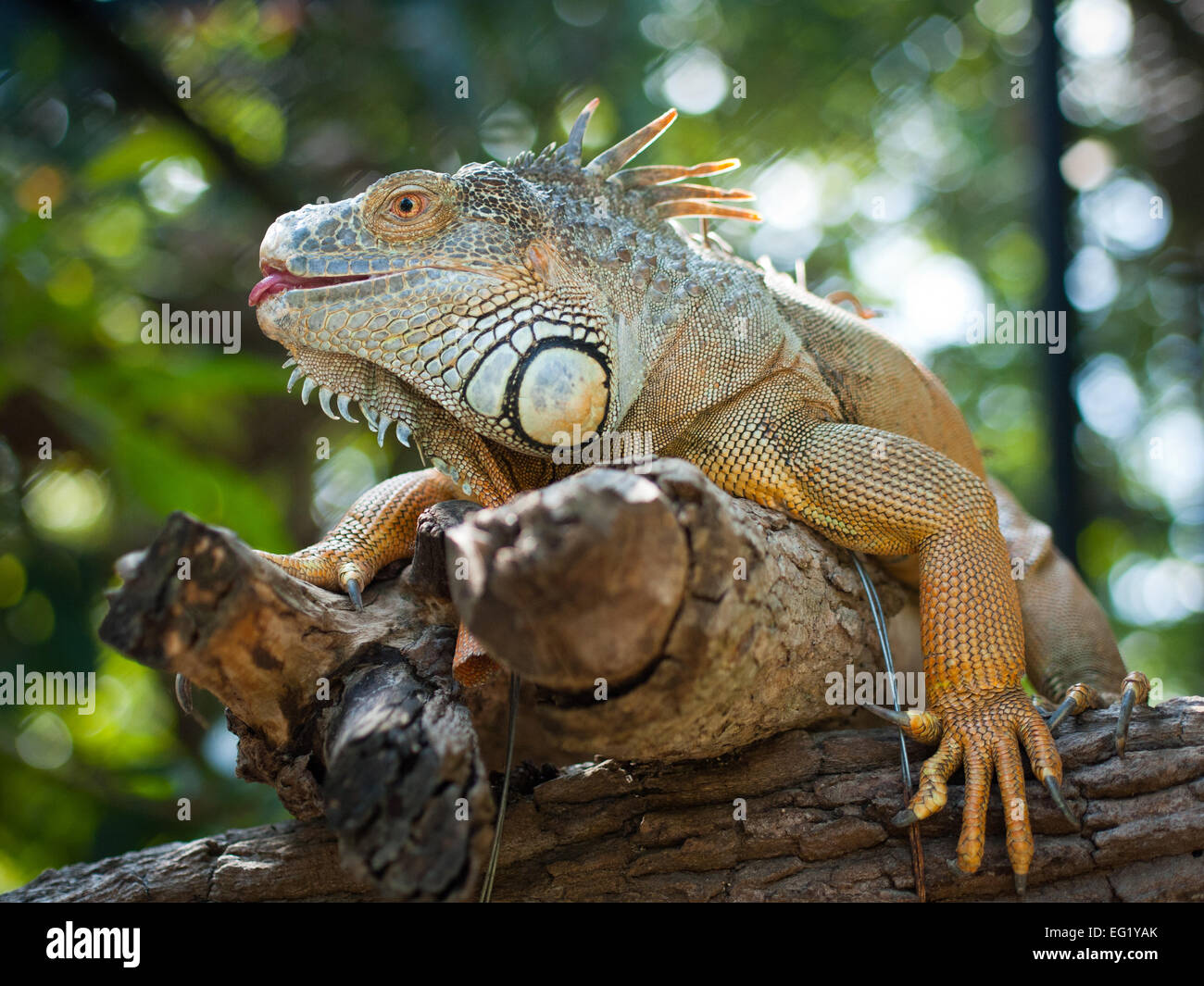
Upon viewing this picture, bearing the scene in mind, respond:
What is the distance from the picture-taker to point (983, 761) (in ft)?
8.66

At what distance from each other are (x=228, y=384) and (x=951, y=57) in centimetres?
759

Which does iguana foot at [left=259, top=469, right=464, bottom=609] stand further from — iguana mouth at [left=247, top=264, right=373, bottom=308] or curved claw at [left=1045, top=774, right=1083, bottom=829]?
curved claw at [left=1045, top=774, right=1083, bottom=829]

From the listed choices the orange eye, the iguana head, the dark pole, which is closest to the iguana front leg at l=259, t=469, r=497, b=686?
→ the iguana head

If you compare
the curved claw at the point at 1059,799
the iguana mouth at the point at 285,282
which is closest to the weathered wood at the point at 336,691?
the iguana mouth at the point at 285,282

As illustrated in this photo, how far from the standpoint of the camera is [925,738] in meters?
2.79

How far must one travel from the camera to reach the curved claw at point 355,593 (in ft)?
9.82

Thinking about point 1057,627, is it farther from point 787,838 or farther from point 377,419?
point 377,419

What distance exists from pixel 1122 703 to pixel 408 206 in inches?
112

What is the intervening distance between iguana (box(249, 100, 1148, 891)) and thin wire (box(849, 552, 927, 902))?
8 centimetres

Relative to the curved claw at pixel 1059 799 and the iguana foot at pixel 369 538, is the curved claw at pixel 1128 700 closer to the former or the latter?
the curved claw at pixel 1059 799

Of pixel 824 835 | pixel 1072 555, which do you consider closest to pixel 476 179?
pixel 824 835

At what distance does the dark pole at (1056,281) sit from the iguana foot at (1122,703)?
4.73 meters

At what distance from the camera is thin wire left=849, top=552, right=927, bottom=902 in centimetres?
260

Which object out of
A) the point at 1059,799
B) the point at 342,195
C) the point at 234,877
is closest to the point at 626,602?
the point at 1059,799
